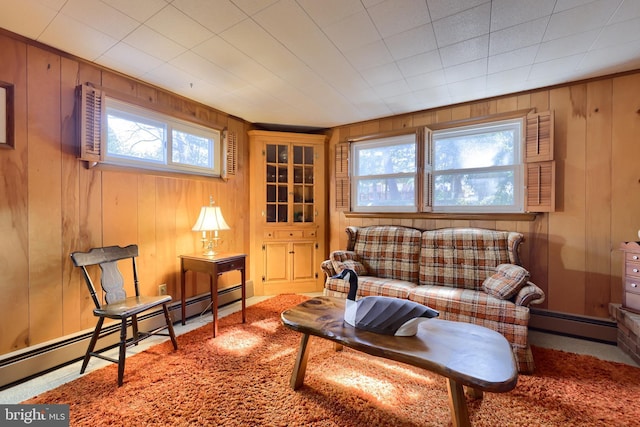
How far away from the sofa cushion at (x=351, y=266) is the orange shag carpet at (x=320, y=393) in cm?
87

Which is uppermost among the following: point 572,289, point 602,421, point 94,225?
point 94,225

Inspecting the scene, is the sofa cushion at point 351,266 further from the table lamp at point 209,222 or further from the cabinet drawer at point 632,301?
the cabinet drawer at point 632,301

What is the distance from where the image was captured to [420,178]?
3273 mm

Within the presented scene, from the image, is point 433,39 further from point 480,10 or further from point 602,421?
point 602,421

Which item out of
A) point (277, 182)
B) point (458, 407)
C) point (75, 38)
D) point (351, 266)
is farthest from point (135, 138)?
point (458, 407)

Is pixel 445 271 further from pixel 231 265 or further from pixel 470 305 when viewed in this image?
pixel 231 265

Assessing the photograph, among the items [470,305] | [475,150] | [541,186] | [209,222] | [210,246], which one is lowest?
[470,305]

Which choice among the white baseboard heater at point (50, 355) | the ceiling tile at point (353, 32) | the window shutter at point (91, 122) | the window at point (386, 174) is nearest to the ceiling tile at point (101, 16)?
the window shutter at point (91, 122)

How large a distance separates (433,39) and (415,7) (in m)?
0.39

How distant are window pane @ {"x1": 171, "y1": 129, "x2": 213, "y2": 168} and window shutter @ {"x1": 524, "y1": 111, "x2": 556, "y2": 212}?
135 inches

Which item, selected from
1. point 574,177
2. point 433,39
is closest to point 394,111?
point 433,39

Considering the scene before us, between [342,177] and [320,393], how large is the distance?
8.80 ft

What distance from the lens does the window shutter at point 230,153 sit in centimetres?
337

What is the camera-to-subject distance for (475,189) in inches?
119
